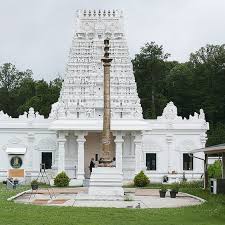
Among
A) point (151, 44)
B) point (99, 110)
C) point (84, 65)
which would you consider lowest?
point (99, 110)

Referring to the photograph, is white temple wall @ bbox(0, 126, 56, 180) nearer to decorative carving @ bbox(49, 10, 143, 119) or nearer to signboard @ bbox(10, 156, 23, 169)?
signboard @ bbox(10, 156, 23, 169)

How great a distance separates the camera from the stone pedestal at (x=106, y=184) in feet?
91.4

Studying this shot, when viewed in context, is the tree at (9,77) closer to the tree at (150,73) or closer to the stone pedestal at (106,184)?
the tree at (150,73)

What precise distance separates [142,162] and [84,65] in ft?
27.3

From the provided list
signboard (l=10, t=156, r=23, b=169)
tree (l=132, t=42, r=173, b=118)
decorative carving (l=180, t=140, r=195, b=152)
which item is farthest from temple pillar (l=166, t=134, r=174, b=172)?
tree (l=132, t=42, r=173, b=118)

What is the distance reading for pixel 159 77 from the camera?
252ft

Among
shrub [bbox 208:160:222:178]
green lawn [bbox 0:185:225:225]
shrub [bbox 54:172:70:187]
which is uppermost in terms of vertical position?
shrub [bbox 208:160:222:178]

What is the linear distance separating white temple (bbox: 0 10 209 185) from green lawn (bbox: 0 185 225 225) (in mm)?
21136

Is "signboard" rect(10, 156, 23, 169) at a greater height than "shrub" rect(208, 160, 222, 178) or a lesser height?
greater

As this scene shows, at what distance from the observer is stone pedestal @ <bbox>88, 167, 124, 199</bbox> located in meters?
27.8

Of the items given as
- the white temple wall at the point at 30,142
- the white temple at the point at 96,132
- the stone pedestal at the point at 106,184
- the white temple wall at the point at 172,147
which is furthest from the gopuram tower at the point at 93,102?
the stone pedestal at the point at 106,184

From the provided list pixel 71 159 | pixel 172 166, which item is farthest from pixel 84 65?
pixel 172 166

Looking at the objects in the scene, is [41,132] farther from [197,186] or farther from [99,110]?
[197,186]

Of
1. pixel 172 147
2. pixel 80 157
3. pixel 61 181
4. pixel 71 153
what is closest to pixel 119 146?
pixel 80 157
